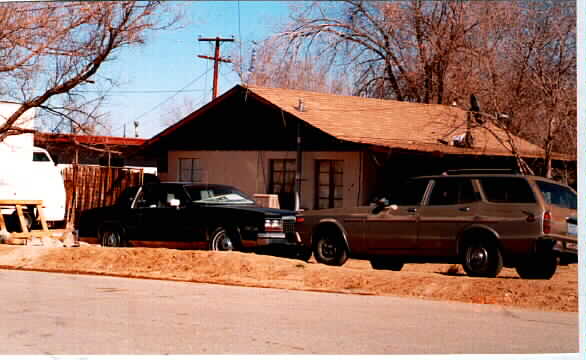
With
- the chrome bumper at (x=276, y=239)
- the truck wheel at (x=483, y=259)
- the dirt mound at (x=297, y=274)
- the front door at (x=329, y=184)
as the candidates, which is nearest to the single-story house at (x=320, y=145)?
the front door at (x=329, y=184)

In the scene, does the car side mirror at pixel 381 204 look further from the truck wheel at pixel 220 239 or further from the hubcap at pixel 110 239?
the hubcap at pixel 110 239

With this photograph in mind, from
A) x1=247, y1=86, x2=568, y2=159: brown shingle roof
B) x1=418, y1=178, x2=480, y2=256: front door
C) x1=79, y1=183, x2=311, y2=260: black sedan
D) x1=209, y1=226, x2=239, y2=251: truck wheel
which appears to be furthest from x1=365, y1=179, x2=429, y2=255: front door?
x1=247, y1=86, x2=568, y2=159: brown shingle roof

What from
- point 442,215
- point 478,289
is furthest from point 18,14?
point 478,289

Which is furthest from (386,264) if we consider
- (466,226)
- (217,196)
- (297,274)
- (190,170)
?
(190,170)

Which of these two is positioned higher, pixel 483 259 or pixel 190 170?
pixel 190 170

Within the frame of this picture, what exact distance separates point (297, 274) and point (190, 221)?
A: 4.08 metres

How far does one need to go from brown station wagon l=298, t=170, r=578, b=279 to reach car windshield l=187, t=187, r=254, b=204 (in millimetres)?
2964

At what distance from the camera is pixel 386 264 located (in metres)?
17.2

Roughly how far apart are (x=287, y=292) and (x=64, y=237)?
A: 34.8 feet

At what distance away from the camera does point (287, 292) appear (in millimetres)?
14164

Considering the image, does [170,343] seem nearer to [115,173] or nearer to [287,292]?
[287,292]

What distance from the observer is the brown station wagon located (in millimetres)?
14305

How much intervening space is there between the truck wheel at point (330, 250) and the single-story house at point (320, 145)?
5388mm

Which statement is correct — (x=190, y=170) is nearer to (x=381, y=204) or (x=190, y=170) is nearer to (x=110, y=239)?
(x=110, y=239)
